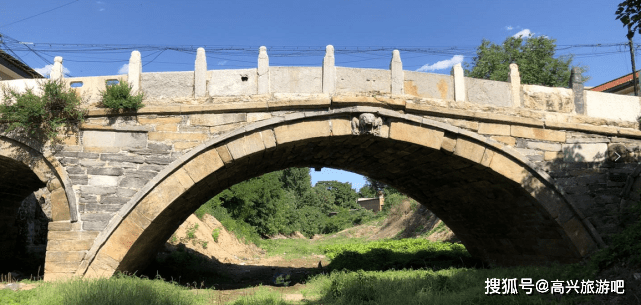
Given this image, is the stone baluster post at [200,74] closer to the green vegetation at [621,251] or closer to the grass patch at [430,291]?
the grass patch at [430,291]

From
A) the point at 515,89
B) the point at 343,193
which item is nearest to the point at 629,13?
the point at 515,89

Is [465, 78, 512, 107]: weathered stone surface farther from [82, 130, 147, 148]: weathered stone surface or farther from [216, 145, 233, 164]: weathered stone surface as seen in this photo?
[82, 130, 147, 148]: weathered stone surface

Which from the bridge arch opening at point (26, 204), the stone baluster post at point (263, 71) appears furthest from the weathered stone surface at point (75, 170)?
the stone baluster post at point (263, 71)

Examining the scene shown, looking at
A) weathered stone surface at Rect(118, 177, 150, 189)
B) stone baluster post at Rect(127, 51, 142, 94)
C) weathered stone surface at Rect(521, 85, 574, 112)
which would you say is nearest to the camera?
weathered stone surface at Rect(118, 177, 150, 189)

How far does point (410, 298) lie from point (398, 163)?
3478mm

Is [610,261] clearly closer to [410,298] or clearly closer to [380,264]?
[410,298]

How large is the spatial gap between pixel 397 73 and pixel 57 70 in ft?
19.0

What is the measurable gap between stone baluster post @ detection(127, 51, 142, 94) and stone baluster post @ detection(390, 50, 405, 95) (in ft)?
14.4

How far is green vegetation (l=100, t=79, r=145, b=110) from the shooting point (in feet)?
22.9

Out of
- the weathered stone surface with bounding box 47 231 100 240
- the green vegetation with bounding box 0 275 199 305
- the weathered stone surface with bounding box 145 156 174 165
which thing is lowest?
the green vegetation with bounding box 0 275 199 305

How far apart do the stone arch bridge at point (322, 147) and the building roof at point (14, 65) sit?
1054 centimetres

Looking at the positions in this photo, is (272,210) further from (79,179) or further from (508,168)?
(508,168)

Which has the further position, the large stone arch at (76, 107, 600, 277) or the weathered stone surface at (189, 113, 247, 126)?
the weathered stone surface at (189, 113, 247, 126)

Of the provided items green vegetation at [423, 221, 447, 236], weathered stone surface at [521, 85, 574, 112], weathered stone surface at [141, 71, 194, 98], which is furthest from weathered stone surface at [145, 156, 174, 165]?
green vegetation at [423, 221, 447, 236]
